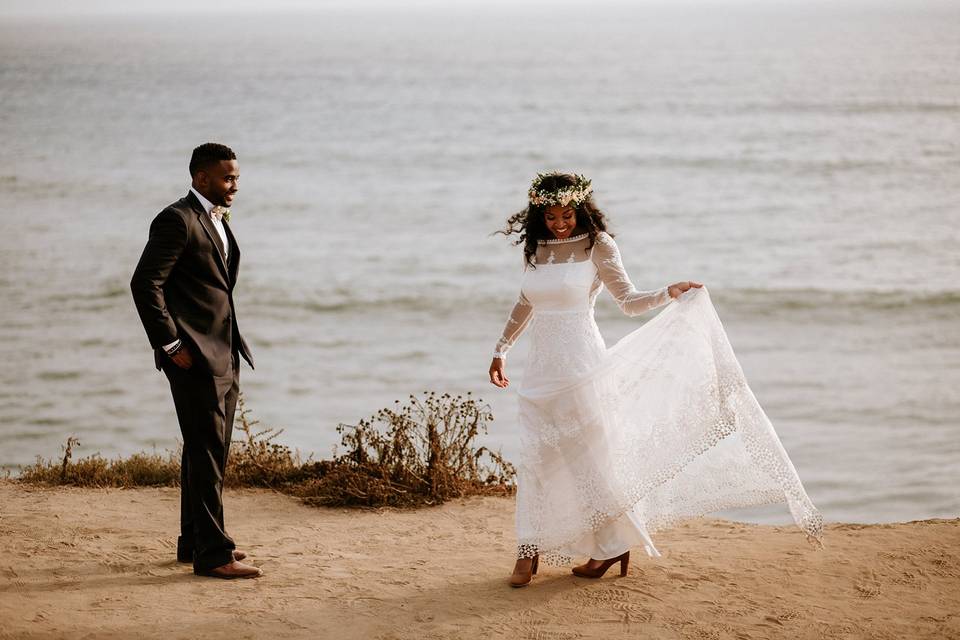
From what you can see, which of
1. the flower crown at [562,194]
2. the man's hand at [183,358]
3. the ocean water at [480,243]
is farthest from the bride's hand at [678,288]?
the ocean water at [480,243]

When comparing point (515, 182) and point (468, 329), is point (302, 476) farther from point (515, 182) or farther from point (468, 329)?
point (515, 182)

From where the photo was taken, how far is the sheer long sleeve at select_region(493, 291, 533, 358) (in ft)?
20.4

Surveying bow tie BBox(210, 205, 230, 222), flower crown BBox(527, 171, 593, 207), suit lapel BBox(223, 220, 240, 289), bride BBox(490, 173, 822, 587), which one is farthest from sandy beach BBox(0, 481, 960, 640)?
flower crown BBox(527, 171, 593, 207)

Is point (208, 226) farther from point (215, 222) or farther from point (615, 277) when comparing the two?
point (615, 277)

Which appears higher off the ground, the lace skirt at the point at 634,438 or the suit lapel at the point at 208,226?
the suit lapel at the point at 208,226

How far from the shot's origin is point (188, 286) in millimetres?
5691

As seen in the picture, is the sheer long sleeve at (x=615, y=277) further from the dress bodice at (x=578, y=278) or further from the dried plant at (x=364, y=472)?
the dried plant at (x=364, y=472)

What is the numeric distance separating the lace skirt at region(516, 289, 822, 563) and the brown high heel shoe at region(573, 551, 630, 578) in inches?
5.5

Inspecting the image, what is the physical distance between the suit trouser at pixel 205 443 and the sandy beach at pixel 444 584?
0.22 m

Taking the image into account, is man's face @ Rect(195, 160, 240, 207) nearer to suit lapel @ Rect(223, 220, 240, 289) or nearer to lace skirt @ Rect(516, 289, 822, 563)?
suit lapel @ Rect(223, 220, 240, 289)

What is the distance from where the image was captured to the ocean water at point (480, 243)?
14.2 m

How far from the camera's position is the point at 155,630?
5203mm

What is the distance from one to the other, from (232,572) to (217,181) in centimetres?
224

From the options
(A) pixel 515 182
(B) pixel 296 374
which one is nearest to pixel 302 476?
(B) pixel 296 374
